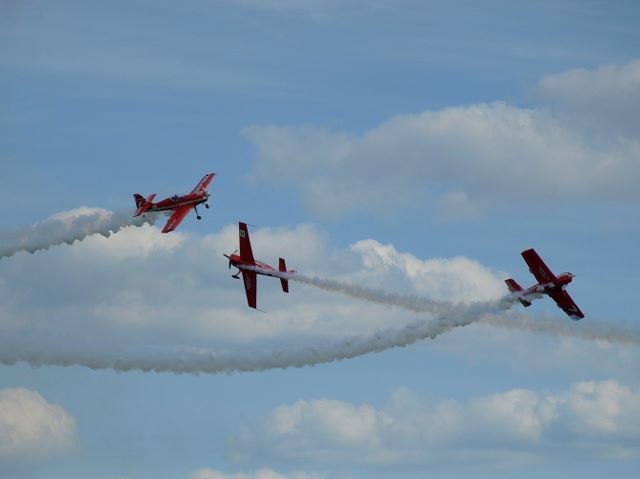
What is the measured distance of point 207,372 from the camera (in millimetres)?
136500

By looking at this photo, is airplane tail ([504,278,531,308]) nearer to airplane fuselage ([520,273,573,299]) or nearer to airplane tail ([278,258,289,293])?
airplane fuselage ([520,273,573,299])

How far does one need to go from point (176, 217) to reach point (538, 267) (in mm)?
31262

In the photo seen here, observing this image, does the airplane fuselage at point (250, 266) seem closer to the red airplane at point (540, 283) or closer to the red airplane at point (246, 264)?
the red airplane at point (246, 264)

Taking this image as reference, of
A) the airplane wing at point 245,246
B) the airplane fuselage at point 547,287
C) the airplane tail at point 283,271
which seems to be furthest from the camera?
the airplane wing at point 245,246

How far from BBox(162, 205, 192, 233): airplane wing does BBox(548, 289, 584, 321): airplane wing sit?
1241 inches

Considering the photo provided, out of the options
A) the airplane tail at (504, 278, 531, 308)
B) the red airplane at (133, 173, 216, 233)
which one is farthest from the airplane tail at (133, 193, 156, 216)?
the airplane tail at (504, 278, 531, 308)

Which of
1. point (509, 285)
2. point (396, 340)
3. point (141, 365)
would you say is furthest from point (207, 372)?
point (509, 285)

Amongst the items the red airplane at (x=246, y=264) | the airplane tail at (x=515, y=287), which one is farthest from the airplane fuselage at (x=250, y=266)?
the airplane tail at (x=515, y=287)

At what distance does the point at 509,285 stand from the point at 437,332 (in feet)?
19.6

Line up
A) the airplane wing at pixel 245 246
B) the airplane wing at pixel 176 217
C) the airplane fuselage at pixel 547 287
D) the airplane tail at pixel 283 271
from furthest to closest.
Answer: the airplane wing at pixel 176 217 < the airplane wing at pixel 245 246 < the airplane tail at pixel 283 271 < the airplane fuselage at pixel 547 287

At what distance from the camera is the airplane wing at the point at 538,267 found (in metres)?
131

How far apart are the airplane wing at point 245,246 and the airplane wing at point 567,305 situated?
23101 millimetres

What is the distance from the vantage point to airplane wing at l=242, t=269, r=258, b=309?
14225 centimetres

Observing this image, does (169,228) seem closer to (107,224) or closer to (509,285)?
(107,224)
